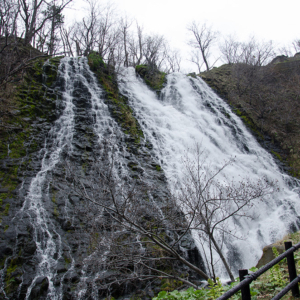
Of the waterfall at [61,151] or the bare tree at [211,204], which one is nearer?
the bare tree at [211,204]

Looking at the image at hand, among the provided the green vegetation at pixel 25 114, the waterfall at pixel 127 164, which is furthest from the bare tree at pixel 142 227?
the green vegetation at pixel 25 114

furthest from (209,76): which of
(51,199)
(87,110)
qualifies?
(51,199)

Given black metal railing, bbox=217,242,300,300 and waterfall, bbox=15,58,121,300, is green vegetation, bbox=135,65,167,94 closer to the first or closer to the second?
waterfall, bbox=15,58,121,300

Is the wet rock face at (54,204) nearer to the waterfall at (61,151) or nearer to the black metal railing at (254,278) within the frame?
the waterfall at (61,151)

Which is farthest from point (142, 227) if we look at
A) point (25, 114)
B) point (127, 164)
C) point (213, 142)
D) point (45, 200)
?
point (213, 142)

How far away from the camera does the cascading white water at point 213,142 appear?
379 inches

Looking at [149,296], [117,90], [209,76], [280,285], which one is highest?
[209,76]

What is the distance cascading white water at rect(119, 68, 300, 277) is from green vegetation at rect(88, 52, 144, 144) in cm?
64

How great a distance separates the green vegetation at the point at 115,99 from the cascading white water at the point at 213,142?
640 millimetres

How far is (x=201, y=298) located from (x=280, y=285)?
3.98ft

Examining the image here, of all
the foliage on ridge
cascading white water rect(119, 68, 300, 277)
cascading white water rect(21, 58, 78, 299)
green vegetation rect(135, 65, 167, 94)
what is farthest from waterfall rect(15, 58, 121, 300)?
the foliage on ridge

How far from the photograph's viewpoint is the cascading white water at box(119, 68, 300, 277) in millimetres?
9633

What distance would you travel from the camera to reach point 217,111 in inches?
736

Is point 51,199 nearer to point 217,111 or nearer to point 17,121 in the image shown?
point 17,121
